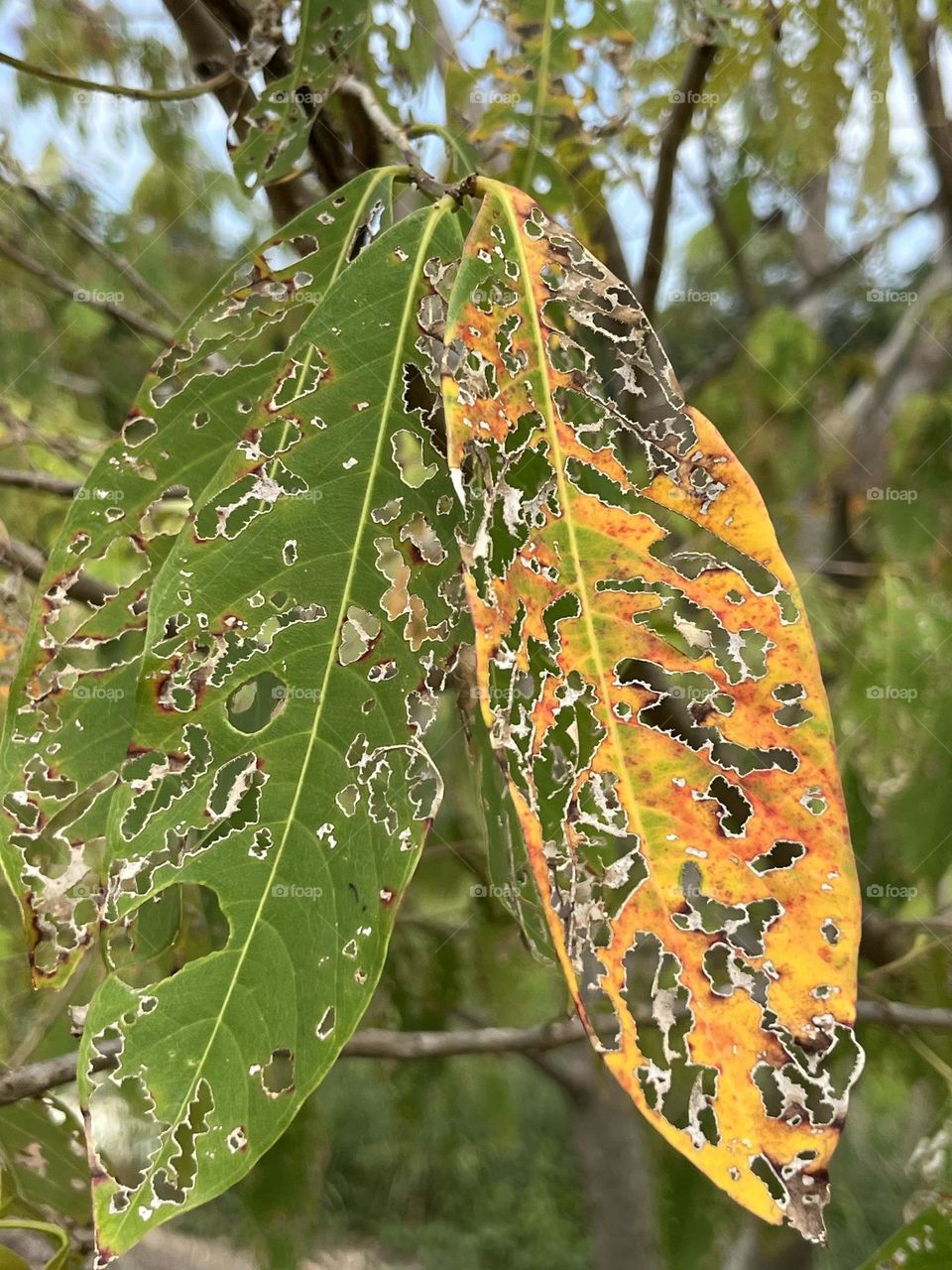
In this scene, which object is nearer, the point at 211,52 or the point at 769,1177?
the point at 769,1177

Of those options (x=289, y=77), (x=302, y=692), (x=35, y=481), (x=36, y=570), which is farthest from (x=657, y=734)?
(x=36, y=570)

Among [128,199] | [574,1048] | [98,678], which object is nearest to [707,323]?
[128,199]

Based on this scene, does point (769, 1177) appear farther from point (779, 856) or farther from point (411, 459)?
point (411, 459)

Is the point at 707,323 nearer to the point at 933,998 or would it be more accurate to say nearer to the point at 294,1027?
the point at 933,998

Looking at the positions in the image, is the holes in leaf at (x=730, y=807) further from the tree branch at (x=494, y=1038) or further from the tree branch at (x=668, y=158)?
the tree branch at (x=668, y=158)

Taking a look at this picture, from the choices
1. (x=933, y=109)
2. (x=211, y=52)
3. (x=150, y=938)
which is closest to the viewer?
(x=150, y=938)
